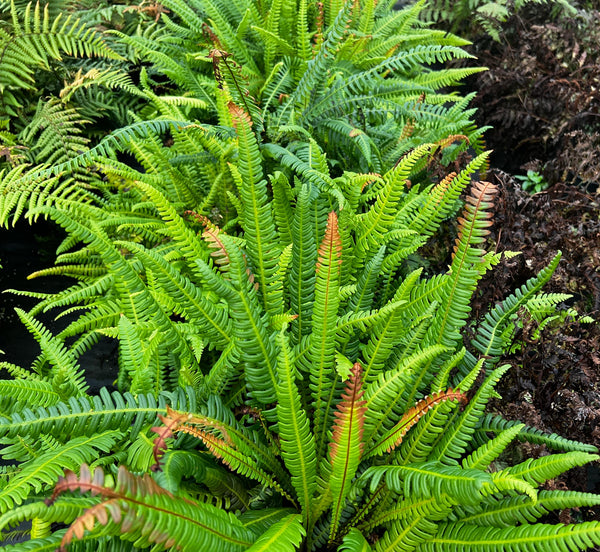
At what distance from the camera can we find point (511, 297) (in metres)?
1.53

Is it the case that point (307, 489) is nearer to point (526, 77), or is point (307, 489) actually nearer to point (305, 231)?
point (305, 231)

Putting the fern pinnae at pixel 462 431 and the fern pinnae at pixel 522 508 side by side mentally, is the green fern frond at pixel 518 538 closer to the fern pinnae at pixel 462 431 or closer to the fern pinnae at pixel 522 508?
the fern pinnae at pixel 522 508

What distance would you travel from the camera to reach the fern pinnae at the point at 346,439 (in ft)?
3.02

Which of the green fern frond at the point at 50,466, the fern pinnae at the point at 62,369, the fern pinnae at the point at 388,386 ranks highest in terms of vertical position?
the fern pinnae at the point at 388,386

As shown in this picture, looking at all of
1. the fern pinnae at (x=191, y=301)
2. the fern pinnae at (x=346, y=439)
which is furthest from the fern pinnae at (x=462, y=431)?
the fern pinnae at (x=191, y=301)

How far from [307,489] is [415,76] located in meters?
2.82

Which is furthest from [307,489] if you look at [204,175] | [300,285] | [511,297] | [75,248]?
[75,248]

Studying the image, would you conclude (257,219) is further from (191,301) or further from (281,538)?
(281,538)

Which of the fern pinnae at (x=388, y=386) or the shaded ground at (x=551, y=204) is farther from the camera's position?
the shaded ground at (x=551, y=204)

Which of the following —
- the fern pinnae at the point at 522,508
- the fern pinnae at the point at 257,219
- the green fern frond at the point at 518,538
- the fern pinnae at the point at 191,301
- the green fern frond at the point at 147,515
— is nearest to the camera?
the green fern frond at the point at 147,515

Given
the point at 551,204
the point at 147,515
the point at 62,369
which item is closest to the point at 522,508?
the point at 147,515

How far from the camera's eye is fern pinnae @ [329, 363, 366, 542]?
921 millimetres

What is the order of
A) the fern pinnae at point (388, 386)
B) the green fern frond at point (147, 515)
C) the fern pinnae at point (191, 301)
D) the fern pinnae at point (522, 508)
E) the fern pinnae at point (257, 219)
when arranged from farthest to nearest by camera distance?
the fern pinnae at point (257, 219) < the fern pinnae at point (191, 301) < the fern pinnae at point (388, 386) < the fern pinnae at point (522, 508) < the green fern frond at point (147, 515)

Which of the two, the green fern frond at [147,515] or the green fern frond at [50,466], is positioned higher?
the green fern frond at [147,515]
